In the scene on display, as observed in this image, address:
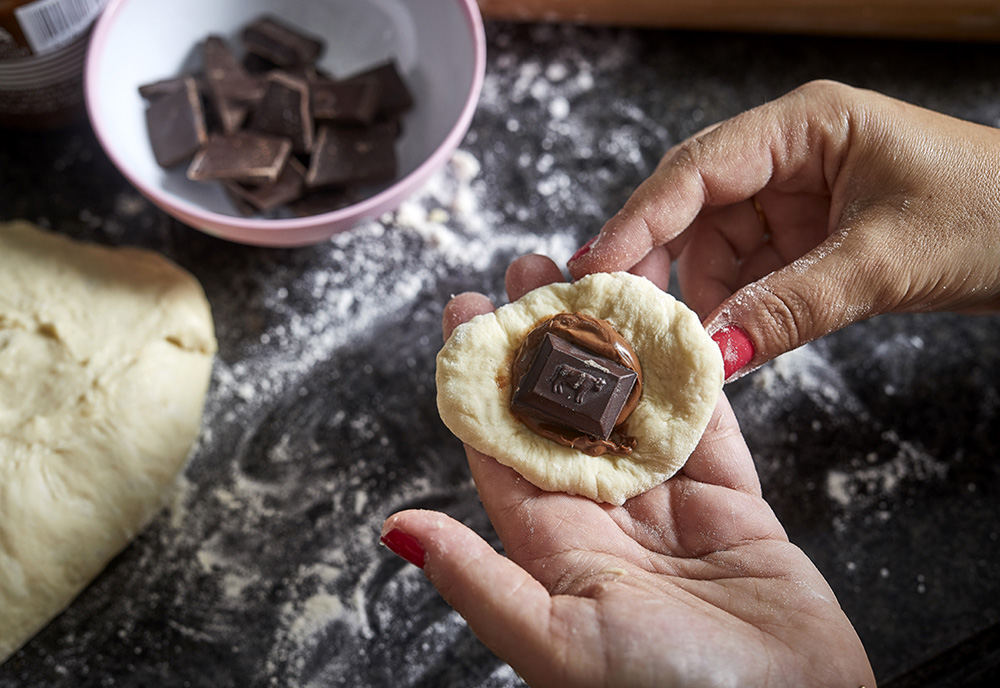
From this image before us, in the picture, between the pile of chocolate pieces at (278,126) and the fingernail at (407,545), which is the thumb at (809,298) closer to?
the fingernail at (407,545)

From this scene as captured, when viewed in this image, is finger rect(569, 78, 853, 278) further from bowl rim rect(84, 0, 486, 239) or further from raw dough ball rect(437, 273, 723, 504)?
bowl rim rect(84, 0, 486, 239)

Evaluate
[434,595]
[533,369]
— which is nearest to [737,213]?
[533,369]

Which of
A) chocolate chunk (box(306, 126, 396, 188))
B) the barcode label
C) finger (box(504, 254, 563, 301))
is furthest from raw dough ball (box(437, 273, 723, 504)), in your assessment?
the barcode label

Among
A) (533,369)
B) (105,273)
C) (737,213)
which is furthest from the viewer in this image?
(105,273)

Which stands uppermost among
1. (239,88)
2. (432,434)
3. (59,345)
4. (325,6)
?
(325,6)

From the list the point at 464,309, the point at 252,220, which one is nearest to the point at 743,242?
Answer: the point at 464,309

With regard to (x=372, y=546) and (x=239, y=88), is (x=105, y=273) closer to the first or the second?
(x=239, y=88)

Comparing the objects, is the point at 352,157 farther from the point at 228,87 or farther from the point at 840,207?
the point at 840,207
